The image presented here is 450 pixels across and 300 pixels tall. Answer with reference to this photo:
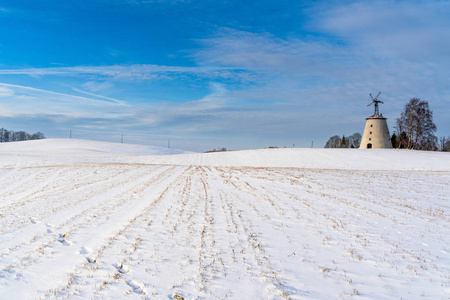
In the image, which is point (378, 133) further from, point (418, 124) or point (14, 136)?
point (14, 136)

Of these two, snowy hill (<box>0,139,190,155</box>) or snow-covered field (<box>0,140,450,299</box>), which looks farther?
snowy hill (<box>0,139,190,155</box>)

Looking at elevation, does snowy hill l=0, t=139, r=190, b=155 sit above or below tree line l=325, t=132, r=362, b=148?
below

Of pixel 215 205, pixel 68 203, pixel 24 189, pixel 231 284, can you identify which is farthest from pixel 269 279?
pixel 24 189

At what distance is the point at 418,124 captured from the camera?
5950 centimetres

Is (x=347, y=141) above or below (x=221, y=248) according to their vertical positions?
above

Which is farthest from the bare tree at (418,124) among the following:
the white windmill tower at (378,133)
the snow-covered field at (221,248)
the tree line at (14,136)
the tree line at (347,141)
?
the tree line at (14,136)

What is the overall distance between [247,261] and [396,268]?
2.81 m

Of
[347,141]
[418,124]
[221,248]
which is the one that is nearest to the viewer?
[221,248]

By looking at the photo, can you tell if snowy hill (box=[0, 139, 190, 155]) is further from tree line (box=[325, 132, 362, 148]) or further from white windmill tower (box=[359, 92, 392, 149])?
tree line (box=[325, 132, 362, 148])

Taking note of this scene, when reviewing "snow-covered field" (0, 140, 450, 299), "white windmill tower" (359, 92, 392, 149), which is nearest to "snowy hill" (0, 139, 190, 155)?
"white windmill tower" (359, 92, 392, 149)

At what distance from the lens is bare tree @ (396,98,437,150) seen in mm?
58500

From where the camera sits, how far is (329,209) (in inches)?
440

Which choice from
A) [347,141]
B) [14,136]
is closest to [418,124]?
[347,141]

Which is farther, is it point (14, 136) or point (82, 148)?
point (14, 136)
